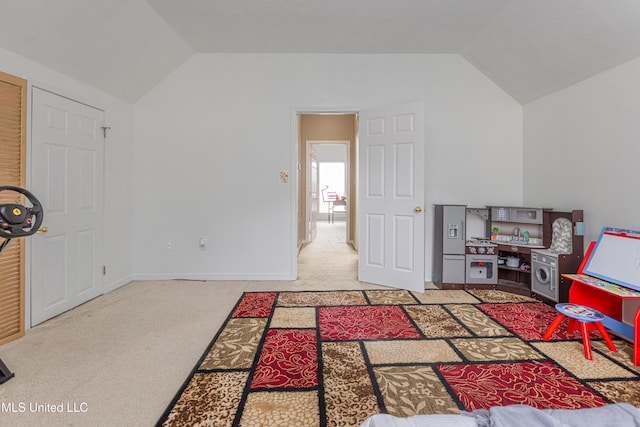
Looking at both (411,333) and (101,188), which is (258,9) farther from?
(411,333)

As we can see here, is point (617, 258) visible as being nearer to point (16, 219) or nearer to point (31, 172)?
point (16, 219)

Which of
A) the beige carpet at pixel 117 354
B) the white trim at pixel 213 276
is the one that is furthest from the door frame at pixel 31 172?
the white trim at pixel 213 276

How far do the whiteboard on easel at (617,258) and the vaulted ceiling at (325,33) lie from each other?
58.5 inches

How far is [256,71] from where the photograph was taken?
12.6 ft

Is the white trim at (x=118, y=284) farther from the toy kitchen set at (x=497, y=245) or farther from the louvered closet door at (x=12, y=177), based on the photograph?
the toy kitchen set at (x=497, y=245)

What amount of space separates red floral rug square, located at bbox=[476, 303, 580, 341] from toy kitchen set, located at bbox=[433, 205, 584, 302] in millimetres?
276

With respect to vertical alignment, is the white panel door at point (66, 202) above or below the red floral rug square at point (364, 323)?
above

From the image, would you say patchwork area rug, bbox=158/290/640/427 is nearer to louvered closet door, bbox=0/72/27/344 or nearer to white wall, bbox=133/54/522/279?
white wall, bbox=133/54/522/279

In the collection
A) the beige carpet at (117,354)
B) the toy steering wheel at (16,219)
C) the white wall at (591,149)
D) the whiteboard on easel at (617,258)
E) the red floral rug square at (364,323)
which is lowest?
the beige carpet at (117,354)

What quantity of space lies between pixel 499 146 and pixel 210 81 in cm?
371

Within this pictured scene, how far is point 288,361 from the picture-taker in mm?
2018

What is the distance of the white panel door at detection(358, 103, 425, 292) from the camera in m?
3.45

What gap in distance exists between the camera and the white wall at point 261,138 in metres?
3.84

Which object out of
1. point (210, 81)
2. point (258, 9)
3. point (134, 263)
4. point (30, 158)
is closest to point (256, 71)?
point (210, 81)
